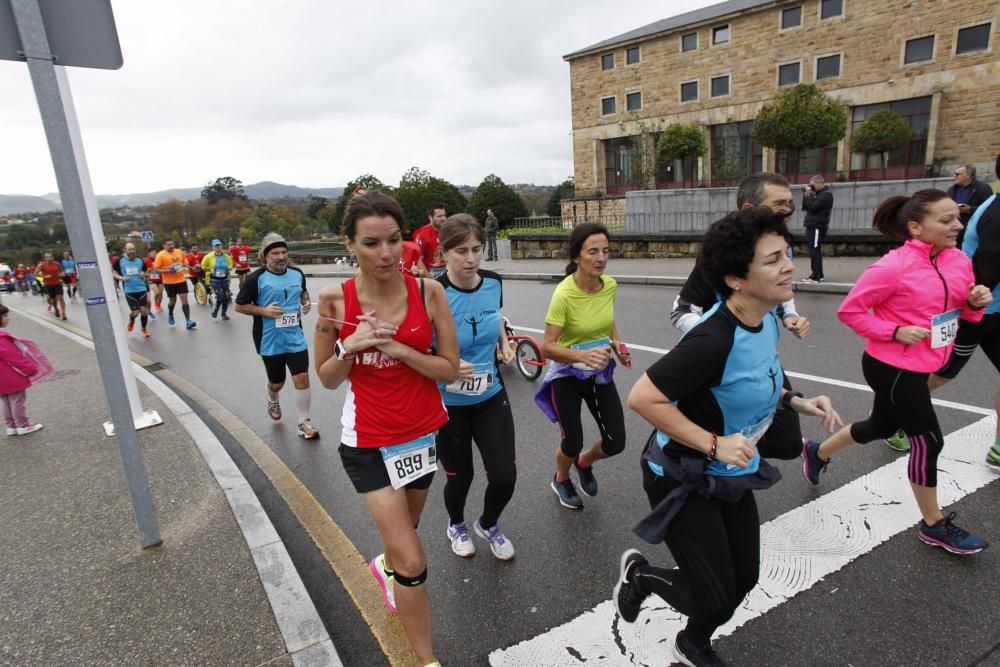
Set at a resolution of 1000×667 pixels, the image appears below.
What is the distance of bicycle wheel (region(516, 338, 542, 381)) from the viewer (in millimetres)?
6926

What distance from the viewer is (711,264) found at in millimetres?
2174

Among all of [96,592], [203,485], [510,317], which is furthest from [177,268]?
[96,592]

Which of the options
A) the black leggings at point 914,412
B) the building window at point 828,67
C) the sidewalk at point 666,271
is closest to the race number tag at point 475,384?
the black leggings at point 914,412

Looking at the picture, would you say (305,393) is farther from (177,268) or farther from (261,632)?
(177,268)

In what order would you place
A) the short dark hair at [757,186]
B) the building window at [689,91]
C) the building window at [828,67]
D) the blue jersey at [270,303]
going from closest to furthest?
the short dark hair at [757,186] → the blue jersey at [270,303] → the building window at [828,67] → the building window at [689,91]

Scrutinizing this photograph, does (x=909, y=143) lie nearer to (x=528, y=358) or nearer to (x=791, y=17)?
(x=791, y=17)

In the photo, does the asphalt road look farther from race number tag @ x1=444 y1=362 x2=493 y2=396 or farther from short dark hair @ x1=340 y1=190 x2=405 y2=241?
short dark hair @ x1=340 y1=190 x2=405 y2=241

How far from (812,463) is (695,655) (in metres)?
2.00

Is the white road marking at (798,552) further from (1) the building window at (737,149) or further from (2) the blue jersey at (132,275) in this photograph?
(1) the building window at (737,149)

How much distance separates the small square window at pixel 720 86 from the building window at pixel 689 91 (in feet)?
4.01

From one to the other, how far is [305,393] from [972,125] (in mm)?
39366

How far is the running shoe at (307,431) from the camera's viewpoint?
5383 millimetres

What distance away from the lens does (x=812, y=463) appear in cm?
377

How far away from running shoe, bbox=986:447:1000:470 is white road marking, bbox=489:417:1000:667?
1.9 inches
